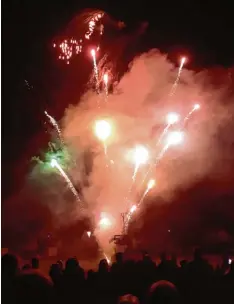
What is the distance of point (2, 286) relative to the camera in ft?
11.9

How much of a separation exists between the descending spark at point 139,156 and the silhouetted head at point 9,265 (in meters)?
9.61

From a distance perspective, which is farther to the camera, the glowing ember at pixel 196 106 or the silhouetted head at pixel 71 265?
the glowing ember at pixel 196 106

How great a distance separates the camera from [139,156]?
45.4 ft

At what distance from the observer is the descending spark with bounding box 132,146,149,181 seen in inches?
536

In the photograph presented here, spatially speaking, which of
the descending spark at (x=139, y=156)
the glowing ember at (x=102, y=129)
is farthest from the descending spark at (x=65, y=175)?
the descending spark at (x=139, y=156)

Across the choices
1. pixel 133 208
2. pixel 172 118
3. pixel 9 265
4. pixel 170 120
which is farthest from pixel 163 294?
pixel 133 208

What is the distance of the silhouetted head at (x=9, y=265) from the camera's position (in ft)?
12.6

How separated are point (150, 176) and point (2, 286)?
1034 centimetres

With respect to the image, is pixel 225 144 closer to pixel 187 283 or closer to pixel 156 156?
pixel 156 156

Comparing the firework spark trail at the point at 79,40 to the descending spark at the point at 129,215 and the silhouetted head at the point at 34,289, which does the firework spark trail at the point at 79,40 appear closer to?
the descending spark at the point at 129,215

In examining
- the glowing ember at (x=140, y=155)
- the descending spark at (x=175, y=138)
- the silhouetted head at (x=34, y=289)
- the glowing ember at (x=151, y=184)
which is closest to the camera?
the silhouetted head at (x=34, y=289)

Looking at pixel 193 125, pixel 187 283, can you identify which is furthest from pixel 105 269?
pixel 193 125

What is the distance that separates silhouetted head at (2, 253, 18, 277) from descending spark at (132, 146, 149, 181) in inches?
378

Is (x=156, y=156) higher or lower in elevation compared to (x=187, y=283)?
higher
